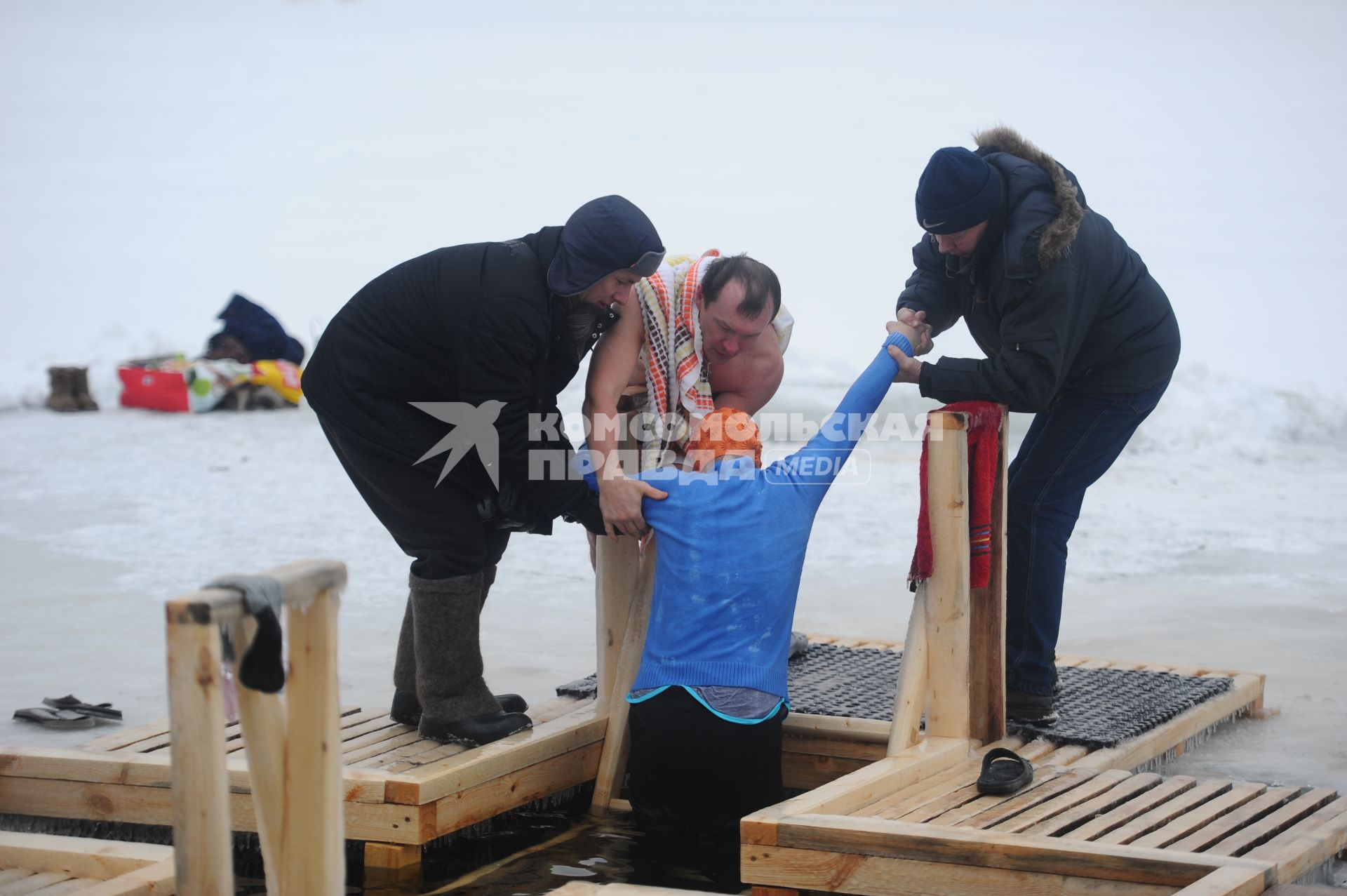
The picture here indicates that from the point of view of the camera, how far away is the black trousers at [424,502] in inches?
126

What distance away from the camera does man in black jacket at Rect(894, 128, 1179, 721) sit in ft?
10.5

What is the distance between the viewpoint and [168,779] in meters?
3.15

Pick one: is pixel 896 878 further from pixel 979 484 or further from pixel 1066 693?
pixel 1066 693

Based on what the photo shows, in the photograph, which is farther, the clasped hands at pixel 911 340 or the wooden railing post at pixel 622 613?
the wooden railing post at pixel 622 613

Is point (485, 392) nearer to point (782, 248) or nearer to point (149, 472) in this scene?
point (149, 472)

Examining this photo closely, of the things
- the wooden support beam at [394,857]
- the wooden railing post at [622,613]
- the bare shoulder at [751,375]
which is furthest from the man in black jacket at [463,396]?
the bare shoulder at [751,375]

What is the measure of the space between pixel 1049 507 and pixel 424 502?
1.55 meters

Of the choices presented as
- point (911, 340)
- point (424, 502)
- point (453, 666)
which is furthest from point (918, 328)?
point (453, 666)

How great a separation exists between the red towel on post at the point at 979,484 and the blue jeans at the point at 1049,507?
0.23 metres

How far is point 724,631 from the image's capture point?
305 centimetres

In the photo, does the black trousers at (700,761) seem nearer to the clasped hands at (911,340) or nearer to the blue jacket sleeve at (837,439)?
the blue jacket sleeve at (837,439)

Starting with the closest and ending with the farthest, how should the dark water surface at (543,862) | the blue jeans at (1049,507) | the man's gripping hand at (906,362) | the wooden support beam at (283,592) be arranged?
the wooden support beam at (283,592) → the dark water surface at (543,862) → the man's gripping hand at (906,362) → the blue jeans at (1049,507)

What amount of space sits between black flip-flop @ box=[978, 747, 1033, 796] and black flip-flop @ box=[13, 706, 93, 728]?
8.20ft

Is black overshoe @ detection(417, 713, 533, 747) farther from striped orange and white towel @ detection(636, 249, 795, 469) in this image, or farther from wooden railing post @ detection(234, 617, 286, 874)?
wooden railing post @ detection(234, 617, 286, 874)
